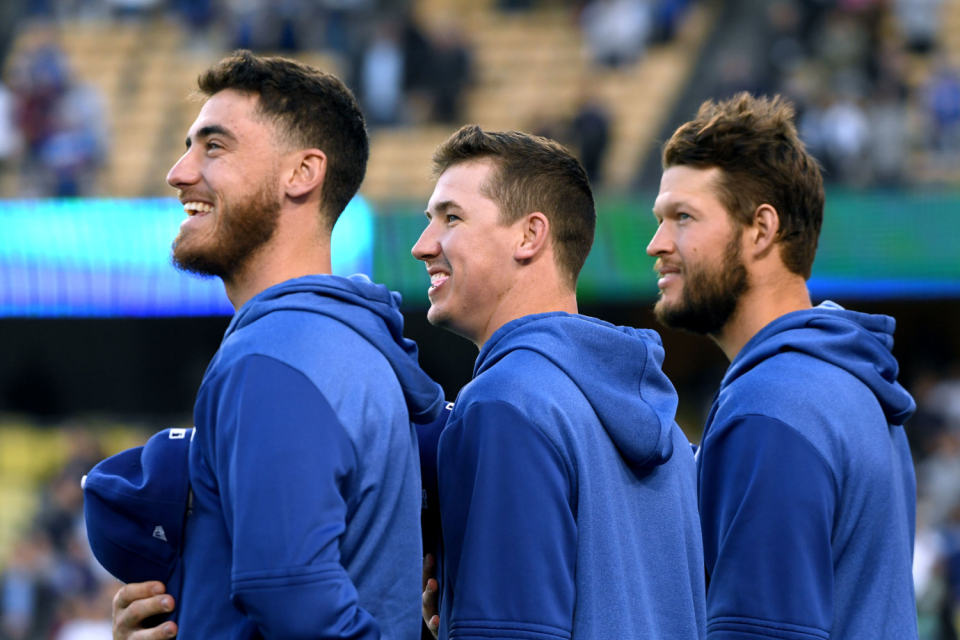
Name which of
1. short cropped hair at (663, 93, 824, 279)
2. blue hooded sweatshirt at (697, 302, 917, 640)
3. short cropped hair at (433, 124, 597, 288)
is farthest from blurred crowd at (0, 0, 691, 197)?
short cropped hair at (433, 124, 597, 288)

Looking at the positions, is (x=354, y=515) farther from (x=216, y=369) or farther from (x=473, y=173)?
(x=473, y=173)

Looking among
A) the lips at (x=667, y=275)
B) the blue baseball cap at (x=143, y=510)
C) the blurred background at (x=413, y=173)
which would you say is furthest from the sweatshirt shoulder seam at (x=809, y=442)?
the blurred background at (x=413, y=173)

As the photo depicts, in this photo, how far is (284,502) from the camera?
1937mm

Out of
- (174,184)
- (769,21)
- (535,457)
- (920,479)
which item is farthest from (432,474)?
(769,21)

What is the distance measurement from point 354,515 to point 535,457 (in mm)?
364

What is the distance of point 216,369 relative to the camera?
208 centimetres

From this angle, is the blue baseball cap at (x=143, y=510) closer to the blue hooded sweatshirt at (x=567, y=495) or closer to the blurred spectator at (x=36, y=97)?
the blue hooded sweatshirt at (x=567, y=495)

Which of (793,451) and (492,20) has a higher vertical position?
(492,20)

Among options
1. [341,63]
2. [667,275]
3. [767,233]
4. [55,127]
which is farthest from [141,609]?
[341,63]

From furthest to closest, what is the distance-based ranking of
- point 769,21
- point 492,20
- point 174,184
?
point 492,20 → point 769,21 → point 174,184

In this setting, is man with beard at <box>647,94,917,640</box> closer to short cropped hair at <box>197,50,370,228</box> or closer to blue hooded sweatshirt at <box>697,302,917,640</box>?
blue hooded sweatshirt at <box>697,302,917,640</box>

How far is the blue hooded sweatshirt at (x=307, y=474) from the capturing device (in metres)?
1.93

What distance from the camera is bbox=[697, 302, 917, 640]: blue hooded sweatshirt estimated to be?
2.55m

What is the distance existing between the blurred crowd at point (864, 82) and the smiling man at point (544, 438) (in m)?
9.27
